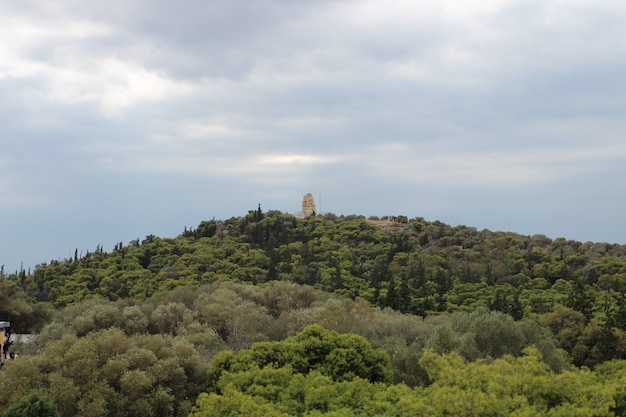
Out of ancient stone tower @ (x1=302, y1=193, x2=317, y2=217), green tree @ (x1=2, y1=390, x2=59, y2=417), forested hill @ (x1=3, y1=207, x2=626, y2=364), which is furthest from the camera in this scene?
ancient stone tower @ (x1=302, y1=193, x2=317, y2=217)

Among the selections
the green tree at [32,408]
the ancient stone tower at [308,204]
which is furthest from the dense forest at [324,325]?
the ancient stone tower at [308,204]

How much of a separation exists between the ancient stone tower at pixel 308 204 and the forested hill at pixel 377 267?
15242mm

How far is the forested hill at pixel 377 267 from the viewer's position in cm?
4850

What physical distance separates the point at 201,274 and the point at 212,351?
3005 cm

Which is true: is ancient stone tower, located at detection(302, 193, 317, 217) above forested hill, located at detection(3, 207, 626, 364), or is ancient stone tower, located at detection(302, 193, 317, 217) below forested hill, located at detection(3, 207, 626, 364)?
above

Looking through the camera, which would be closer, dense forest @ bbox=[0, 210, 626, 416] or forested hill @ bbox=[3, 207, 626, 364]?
dense forest @ bbox=[0, 210, 626, 416]

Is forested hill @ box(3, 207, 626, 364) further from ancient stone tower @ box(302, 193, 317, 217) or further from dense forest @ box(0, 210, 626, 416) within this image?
ancient stone tower @ box(302, 193, 317, 217)

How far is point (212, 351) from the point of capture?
3206 centimetres

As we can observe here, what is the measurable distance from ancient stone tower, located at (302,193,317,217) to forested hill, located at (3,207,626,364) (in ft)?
50.0

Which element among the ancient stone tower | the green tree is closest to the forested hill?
the ancient stone tower

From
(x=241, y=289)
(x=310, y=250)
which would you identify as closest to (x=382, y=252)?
(x=310, y=250)

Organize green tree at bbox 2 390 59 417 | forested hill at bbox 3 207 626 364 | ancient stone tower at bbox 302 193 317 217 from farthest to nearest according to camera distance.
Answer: ancient stone tower at bbox 302 193 317 217
forested hill at bbox 3 207 626 364
green tree at bbox 2 390 59 417

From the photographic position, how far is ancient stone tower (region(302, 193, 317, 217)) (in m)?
97.2

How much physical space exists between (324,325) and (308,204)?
65979mm
